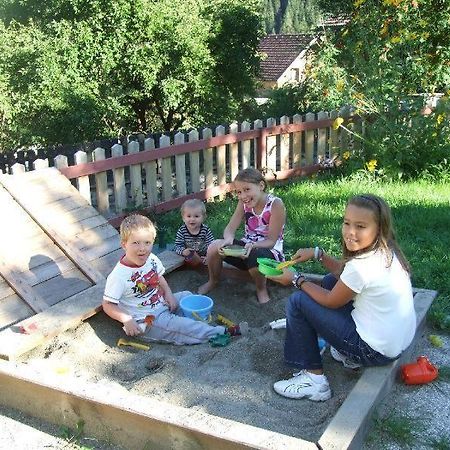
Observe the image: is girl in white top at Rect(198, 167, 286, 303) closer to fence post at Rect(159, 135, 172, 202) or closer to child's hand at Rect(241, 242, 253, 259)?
child's hand at Rect(241, 242, 253, 259)

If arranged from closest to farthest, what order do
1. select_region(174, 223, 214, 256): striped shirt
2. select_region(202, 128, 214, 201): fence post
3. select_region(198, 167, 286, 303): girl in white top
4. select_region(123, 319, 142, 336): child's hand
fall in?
select_region(123, 319, 142, 336): child's hand
select_region(198, 167, 286, 303): girl in white top
select_region(174, 223, 214, 256): striped shirt
select_region(202, 128, 214, 201): fence post

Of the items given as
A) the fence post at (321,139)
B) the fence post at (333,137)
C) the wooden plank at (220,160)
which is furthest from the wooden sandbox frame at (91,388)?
the fence post at (333,137)

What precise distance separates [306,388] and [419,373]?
593 millimetres

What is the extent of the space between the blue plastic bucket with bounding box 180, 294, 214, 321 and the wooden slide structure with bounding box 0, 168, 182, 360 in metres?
0.51

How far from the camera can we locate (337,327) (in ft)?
8.98

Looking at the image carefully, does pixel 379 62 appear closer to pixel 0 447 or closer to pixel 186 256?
pixel 186 256

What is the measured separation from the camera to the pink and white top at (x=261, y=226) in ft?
12.9

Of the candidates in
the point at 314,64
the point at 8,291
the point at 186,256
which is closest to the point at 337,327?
the point at 186,256

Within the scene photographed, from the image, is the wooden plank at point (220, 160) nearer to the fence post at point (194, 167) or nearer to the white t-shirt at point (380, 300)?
the fence post at point (194, 167)

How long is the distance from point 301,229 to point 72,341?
8.52ft

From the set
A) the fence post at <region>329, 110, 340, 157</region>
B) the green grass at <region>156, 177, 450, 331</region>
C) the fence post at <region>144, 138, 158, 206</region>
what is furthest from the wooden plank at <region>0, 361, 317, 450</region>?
the fence post at <region>329, 110, 340, 157</region>

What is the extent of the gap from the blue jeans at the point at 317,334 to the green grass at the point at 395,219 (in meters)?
1.03

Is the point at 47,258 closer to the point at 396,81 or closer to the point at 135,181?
the point at 135,181

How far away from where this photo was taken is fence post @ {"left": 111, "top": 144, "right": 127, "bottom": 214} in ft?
19.3
